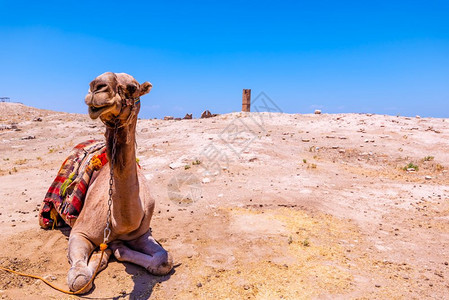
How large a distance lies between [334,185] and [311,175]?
0.96 meters

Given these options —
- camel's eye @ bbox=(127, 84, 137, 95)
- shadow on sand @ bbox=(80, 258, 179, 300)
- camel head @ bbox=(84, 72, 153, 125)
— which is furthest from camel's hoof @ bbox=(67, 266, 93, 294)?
camel's eye @ bbox=(127, 84, 137, 95)

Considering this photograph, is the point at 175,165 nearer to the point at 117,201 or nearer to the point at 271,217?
the point at 271,217

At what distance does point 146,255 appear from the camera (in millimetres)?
4387

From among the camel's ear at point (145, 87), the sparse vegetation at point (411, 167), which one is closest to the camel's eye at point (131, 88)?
the camel's ear at point (145, 87)

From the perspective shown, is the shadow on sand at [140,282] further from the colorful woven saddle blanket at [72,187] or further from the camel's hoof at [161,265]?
the colorful woven saddle blanket at [72,187]

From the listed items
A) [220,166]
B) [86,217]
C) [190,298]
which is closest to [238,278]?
[190,298]

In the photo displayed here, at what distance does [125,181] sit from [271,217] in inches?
156

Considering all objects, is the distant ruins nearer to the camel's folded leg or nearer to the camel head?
the camel's folded leg

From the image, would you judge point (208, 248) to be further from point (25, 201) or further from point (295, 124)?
point (295, 124)

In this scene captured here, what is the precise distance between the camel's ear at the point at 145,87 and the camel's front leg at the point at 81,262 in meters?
2.27

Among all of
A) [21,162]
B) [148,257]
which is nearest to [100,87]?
[148,257]

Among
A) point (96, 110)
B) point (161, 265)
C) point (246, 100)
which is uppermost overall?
point (246, 100)

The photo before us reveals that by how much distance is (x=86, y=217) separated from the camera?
457cm

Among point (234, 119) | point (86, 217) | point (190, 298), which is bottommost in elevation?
point (190, 298)
